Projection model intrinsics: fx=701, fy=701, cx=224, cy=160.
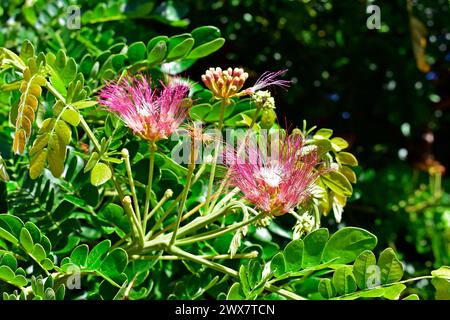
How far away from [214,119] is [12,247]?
41cm

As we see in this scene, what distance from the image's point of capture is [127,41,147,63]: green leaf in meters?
1.30

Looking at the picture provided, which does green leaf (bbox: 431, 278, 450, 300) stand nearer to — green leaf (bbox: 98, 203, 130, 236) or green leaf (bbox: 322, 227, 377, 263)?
green leaf (bbox: 322, 227, 377, 263)

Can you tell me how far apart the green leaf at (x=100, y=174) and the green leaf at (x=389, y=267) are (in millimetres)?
406

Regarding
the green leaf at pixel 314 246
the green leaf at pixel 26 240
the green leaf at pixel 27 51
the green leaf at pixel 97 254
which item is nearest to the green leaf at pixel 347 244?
the green leaf at pixel 314 246

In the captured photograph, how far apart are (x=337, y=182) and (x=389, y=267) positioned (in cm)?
19

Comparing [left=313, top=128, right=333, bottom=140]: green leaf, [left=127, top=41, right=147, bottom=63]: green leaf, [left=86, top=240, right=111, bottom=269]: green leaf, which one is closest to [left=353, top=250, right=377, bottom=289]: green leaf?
[left=313, top=128, right=333, bottom=140]: green leaf

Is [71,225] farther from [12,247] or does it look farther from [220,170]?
[220,170]

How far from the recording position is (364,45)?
2.27m

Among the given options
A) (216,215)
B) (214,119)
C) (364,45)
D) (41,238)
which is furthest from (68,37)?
(364,45)

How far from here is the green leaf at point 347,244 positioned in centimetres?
101

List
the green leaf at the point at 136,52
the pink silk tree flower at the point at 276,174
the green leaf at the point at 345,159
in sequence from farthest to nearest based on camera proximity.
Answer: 1. the green leaf at the point at 136,52
2. the green leaf at the point at 345,159
3. the pink silk tree flower at the point at 276,174

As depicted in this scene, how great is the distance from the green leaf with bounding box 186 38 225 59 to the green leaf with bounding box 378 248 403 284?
0.47 meters

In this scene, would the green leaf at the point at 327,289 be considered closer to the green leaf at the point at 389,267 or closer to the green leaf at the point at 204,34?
the green leaf at the point at 389,267

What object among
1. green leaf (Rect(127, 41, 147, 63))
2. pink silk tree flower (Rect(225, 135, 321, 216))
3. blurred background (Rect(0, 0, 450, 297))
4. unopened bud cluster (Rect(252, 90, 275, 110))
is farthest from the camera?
blurred background (Rect(0, 0, 450, 297))
